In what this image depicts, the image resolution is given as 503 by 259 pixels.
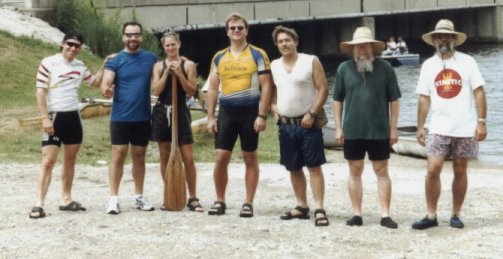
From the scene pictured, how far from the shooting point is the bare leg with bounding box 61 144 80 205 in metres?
10.0

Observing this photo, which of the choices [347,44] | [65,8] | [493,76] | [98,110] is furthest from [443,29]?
[493,76]

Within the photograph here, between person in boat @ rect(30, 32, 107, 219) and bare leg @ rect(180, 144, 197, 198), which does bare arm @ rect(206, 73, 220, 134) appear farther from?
person in boat @ rect(30, 32, 107, 219)

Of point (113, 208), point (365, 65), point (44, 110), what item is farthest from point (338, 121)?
point (44, 110)

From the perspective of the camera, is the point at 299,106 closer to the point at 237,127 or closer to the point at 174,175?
the point at 237,127

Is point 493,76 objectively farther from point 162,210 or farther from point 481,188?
point 162,210

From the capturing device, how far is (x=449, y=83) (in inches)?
349

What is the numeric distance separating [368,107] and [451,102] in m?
0.81

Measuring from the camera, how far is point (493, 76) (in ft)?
164

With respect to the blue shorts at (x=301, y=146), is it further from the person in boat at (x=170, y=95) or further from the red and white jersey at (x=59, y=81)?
the red and white jersey at (x=59, y=81)

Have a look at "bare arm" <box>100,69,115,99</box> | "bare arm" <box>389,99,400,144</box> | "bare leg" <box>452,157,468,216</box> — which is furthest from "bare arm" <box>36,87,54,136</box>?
"bare leg" <box>452,157,468,216</box>

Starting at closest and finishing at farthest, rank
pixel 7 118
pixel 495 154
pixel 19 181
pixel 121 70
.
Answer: pixel 121 70
pixel 19 181
pixel 7 118
pixel 495 154

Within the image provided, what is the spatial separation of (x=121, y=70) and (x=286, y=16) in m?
45.5

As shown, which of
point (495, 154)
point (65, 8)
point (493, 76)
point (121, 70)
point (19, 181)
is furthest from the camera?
point (493, 76)

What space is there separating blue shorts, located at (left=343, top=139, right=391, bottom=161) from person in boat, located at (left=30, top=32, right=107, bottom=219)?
112 inches
